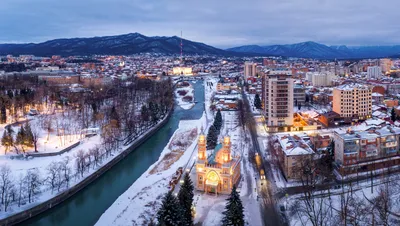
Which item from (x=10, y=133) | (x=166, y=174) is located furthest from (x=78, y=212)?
(x=10, y=133)

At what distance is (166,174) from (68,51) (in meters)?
69.2

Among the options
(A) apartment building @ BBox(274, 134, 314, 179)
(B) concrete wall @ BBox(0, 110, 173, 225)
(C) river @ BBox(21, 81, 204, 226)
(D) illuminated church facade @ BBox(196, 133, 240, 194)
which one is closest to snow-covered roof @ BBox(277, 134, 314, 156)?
(A) apartment building @ BBox(274, 134, 314, 179)

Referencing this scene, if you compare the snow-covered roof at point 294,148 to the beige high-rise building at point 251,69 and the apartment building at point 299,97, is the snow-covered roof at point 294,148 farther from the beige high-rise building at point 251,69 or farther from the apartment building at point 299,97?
the beige high-rise building at point 251,69

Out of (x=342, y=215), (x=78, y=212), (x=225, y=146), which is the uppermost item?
(x=225, y=146)

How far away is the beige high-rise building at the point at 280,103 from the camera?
42.0 feet

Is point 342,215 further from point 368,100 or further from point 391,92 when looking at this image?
point 391,92

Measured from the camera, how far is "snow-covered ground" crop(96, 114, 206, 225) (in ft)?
20.8

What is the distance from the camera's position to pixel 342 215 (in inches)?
216

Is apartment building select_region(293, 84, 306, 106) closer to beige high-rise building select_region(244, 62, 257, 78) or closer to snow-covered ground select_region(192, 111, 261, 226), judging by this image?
snow-covered ground select_region(192, 111, 261, 226)

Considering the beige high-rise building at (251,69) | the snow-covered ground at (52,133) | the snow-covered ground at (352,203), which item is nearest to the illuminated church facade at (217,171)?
the snow-covered ground at (352,203)

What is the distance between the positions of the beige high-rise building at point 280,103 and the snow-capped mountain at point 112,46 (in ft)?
205

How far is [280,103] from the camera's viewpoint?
1291cm

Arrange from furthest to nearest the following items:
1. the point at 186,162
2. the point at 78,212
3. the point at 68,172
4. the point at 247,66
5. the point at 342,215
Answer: the point at 247,66 → the point at 186,162 → the point at 68,172 → the point at 78,212 → the point at 342,215

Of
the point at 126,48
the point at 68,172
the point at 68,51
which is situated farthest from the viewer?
the point at 126,48
